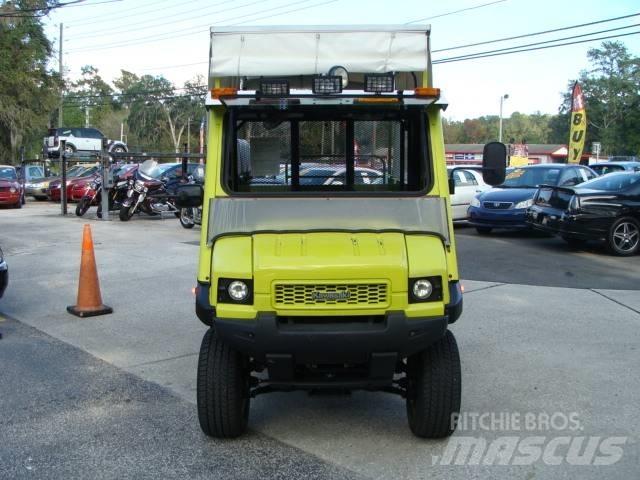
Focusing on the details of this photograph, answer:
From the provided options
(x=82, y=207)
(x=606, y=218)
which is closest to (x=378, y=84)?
(x=606, y=218)

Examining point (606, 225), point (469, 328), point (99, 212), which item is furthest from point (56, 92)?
point (469, 328)

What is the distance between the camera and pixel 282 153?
513 cm

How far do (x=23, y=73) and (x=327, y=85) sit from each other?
38.6 meters

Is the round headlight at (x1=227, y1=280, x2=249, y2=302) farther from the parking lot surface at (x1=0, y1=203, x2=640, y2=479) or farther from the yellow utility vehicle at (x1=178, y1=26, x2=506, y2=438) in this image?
the parking lot surface at (x1=0, y1=203, x2=640, y2=479)

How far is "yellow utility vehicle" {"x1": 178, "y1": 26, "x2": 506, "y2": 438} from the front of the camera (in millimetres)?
3967

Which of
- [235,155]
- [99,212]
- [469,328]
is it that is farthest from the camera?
[99,212]

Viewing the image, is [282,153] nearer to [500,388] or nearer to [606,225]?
[500,388]

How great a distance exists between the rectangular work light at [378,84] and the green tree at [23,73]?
37.5m

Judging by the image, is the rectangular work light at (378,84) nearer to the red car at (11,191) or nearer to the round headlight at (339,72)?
the round headlight at (339,72)

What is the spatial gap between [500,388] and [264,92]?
2983 mm

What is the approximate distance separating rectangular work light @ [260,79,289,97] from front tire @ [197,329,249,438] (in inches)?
61.0

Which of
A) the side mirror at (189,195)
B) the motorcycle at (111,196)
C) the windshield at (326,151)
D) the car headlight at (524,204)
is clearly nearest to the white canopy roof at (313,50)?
the windshield at (326,151)

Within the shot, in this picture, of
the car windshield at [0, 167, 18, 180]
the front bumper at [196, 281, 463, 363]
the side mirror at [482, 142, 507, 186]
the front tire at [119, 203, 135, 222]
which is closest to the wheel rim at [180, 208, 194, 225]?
the front tire at [119, 203, 135, 222]

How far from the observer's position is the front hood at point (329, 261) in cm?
395
